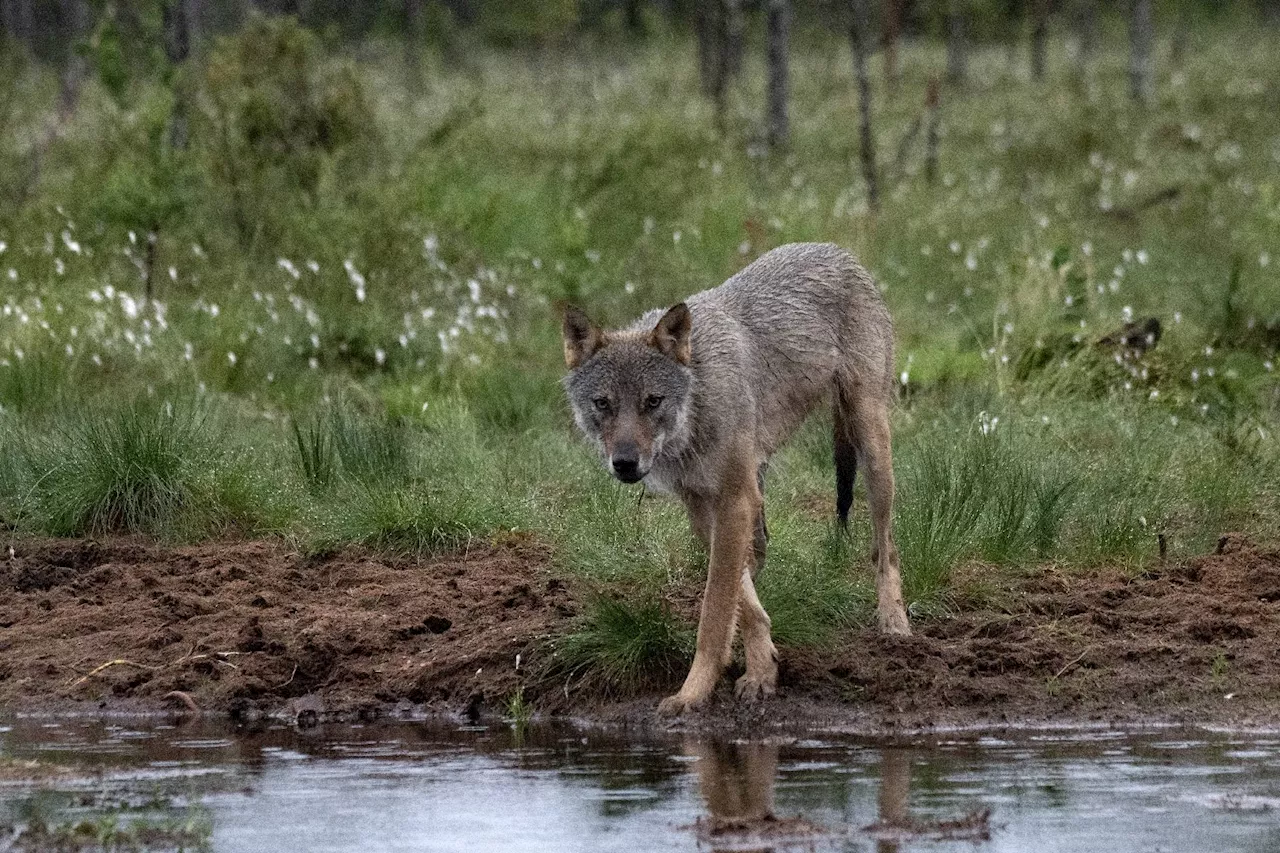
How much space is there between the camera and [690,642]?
8.09m

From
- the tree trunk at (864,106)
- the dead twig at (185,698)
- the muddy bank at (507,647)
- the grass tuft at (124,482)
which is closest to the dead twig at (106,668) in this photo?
the muddy bank at (507,647)

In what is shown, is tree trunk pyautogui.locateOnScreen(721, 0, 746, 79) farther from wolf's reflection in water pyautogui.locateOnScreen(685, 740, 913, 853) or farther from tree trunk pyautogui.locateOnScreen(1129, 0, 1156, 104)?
wolf's reflection in water pyautogui.locateOnScreen(685, 740, 913, 853)

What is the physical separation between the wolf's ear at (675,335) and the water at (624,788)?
1565mm

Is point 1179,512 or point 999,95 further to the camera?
point 999,95

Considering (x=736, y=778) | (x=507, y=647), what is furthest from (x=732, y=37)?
(x=736, y=778)

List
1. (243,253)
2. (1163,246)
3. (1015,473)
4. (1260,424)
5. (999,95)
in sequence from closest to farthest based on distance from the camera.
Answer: (1015,473) → (1260,424) → (243,253) → (1163,246) → (999,95)

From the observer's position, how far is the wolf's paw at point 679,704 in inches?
303

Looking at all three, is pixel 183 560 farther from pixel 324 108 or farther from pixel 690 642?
pixel 324 108

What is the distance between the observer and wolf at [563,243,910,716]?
754 centimetres

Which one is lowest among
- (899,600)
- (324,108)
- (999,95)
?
(899,600)

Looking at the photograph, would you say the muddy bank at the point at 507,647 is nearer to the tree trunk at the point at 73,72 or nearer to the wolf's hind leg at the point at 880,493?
the wolf's hind leg at the point at 880,493

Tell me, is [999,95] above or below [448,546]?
above

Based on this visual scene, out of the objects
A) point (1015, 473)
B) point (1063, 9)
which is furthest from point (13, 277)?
point (1063, 9)

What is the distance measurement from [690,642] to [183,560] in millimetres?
3384
